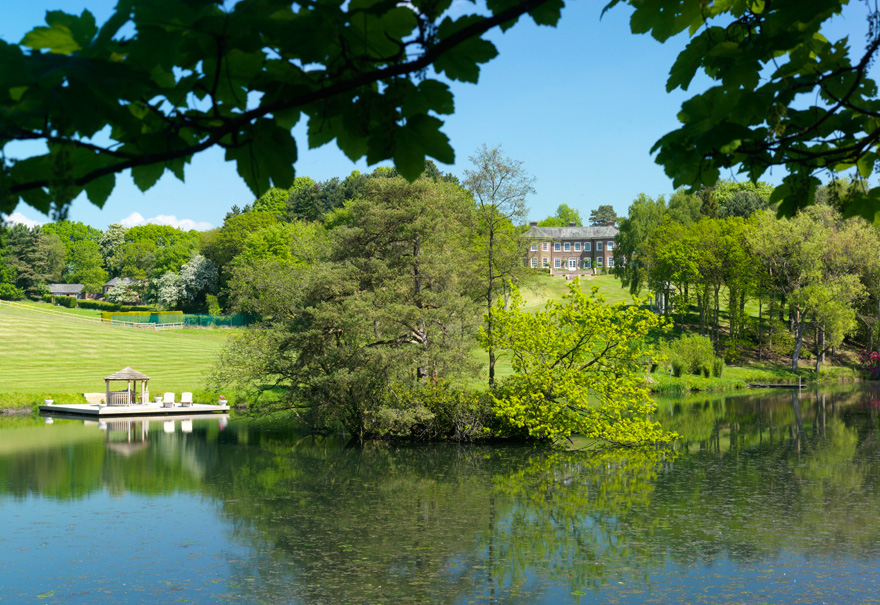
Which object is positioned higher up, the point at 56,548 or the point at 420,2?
the point at 420,2

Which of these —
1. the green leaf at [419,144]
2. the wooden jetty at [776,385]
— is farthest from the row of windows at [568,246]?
the green leaf at [419,144]

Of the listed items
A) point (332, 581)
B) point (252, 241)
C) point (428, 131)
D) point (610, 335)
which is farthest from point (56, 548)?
point (252, 241)

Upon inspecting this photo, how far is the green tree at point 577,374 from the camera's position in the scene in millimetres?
20984

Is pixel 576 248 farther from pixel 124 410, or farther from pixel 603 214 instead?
pixel 124 410

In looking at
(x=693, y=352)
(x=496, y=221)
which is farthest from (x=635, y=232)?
(x=496, y=221)

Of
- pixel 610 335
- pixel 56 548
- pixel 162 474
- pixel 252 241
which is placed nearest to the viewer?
pixel 56 548

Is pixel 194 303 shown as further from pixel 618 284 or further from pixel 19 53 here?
pixel 19 53

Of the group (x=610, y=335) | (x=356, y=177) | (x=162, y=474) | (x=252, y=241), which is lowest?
(x=162, y=474)

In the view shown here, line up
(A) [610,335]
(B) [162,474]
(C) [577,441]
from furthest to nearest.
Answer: (C) [577,441] < (A) [610,335] < (B) [162,474]

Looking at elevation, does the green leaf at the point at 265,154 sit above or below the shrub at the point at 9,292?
below

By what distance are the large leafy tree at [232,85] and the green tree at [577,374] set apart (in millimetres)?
18966

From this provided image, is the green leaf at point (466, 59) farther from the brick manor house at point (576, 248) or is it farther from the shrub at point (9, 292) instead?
the brick manor house at point (576, 248)

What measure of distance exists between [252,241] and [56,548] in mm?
57214

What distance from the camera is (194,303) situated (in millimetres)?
75250
